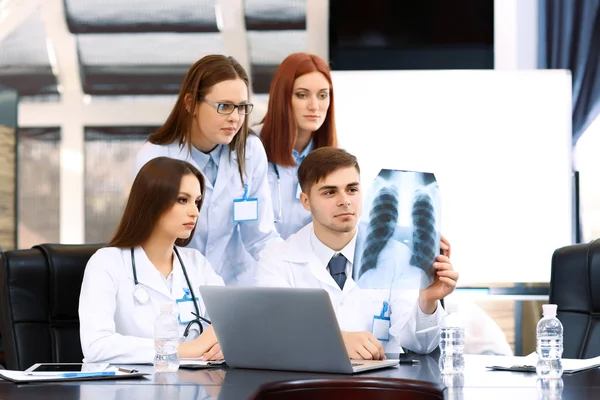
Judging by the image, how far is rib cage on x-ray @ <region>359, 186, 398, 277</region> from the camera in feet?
6.19

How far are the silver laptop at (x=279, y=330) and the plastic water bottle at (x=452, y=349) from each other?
5.2 inches

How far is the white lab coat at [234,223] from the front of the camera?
3.03 m

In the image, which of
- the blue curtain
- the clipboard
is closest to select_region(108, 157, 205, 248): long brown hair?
the clipboard

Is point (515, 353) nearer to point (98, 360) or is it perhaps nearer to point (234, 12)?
point (234, 12)

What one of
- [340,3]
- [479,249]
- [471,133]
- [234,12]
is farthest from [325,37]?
[479,249]

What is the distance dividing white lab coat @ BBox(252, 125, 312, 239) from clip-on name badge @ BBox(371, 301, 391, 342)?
95cm

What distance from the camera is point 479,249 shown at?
423 centimetres

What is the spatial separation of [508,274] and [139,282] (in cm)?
237

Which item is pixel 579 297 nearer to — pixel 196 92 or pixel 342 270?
pixel 342 270

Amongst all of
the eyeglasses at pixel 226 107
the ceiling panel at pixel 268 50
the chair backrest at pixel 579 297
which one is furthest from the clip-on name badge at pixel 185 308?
the ceiling panel at pixel 268 50

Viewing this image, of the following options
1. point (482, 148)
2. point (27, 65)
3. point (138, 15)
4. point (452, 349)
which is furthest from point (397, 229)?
point (27, 65)

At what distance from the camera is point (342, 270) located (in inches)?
95.2

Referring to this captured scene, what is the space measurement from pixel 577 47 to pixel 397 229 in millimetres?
3045

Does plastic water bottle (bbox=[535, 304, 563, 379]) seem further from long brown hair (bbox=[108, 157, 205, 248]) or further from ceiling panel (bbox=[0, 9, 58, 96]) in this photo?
ceiling panel (bbox=[0, 9, 58, 96])
